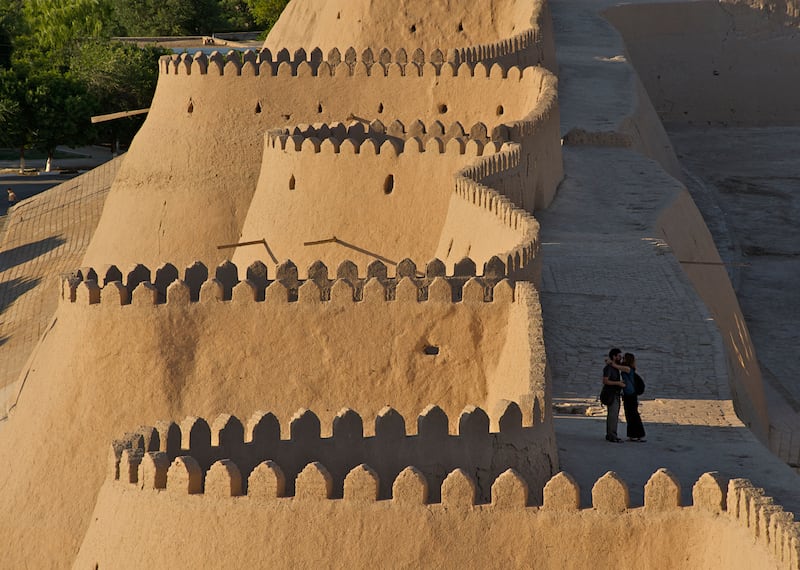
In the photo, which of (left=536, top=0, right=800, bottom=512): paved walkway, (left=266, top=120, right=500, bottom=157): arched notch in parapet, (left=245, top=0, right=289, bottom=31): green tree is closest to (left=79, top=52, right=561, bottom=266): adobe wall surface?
(left=536, top=0, right=800, bottom=512): paved walkway

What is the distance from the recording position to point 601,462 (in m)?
19.0

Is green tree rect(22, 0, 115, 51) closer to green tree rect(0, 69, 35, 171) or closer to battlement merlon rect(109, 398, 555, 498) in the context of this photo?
green tree rect(0, 69, 35, 171)

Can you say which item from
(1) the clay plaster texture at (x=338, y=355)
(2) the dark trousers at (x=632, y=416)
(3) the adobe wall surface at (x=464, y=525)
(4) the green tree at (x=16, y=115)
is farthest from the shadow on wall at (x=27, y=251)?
(3) the adobe wall surface at (x=464, y=525)

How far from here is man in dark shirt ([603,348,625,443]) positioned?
19922mm

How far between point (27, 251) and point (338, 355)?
28.9 m

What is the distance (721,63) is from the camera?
203 ft

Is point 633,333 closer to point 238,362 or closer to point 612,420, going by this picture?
point 612,420

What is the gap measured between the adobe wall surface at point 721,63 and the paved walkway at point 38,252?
17.6 meters

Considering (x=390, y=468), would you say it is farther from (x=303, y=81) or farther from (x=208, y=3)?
(x=208, y=3)

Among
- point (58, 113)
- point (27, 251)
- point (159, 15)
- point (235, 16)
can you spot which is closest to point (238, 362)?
point (27, 251)

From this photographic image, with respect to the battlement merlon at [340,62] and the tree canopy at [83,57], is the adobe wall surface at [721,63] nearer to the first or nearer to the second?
the tree canopy at [83,57]

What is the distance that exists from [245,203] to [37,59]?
37.7 meters

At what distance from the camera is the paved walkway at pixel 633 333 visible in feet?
63.9

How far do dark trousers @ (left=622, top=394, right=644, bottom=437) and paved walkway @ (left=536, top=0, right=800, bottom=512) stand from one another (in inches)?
6.3
